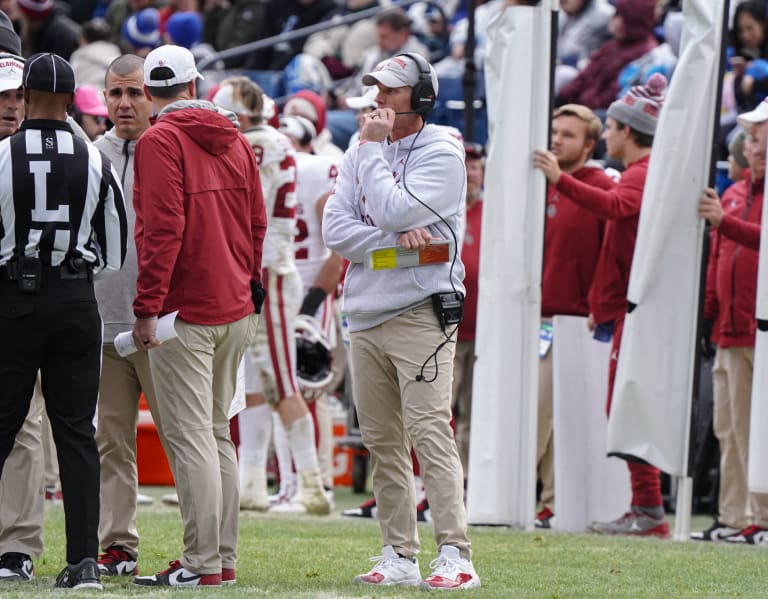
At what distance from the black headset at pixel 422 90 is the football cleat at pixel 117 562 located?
2204 mm

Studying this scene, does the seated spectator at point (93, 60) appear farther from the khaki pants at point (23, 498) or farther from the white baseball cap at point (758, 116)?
the khaki pants at point (23, 498)

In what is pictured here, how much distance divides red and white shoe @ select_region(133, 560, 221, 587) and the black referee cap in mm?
1863

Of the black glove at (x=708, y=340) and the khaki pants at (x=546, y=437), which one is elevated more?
the black glove at (x=708, y=340)

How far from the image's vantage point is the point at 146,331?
247 inches

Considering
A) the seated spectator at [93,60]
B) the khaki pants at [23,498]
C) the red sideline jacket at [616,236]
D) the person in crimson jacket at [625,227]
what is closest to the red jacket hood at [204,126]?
the khaki pants at [23,498]

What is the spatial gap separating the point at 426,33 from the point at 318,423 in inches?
277

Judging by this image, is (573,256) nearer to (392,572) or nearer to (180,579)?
(392,572)

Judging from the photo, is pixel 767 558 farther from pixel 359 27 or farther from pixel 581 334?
pixel 359 27

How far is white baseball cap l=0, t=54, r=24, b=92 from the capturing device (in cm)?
690

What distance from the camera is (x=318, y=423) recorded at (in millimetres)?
10953

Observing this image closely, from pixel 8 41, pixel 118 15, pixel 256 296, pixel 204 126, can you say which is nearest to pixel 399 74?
pixel 204 126

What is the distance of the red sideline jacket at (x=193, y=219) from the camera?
20.5ft

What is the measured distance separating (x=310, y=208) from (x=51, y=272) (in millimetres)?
4519

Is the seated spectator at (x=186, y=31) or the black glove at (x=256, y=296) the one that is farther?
the seated spectator at (x=186, y=31)
